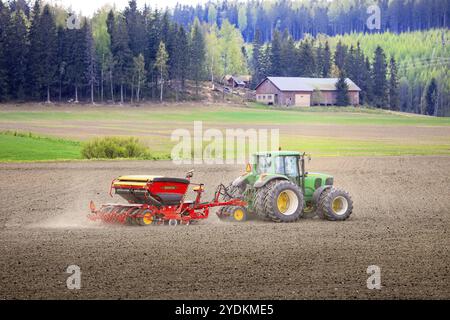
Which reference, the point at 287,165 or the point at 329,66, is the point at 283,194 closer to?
the point at 287,165

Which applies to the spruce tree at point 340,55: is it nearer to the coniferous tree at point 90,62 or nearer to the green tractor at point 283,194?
the coniferous tree at point 90,62

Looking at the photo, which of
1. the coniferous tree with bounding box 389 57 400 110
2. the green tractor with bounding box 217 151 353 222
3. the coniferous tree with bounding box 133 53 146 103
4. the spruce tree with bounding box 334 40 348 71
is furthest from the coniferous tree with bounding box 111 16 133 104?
the green tractor with bounding box 217 151 353 222

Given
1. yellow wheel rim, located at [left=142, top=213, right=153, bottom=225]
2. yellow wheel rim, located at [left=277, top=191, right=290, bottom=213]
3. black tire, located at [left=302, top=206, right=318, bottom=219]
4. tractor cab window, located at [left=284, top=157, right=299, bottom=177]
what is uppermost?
tractor cab window, located at [left=284, top=157, right=299, bottom=177]

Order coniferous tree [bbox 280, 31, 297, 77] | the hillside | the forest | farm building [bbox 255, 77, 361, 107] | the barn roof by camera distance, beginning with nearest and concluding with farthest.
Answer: the forest
farm building [bbox 255, 77, 361, 107]
the barn roof
coniferous tree [bbox 280, 31, 297, 77]
the hillside

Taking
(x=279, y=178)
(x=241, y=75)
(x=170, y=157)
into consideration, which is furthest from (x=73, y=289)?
(x=241, y=75)

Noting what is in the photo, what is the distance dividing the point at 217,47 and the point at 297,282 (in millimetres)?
69707

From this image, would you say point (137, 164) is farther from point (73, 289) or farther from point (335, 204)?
point (73, 289)

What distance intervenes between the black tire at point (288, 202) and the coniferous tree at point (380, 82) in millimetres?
57468

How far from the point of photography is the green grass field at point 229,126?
45906mm

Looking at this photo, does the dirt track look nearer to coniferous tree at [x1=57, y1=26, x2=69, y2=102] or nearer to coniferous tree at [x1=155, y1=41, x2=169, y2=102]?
coniferous tree at [x1=57, y1=26, x2=69, y2=102]

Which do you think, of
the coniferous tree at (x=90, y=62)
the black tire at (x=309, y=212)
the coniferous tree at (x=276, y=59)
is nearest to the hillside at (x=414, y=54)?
the coniferous tree at (x=276, y=59)

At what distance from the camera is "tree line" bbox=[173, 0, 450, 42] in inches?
3839

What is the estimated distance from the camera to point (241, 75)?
76500 mm

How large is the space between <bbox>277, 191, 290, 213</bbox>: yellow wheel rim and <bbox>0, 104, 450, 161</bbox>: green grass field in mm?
23443
